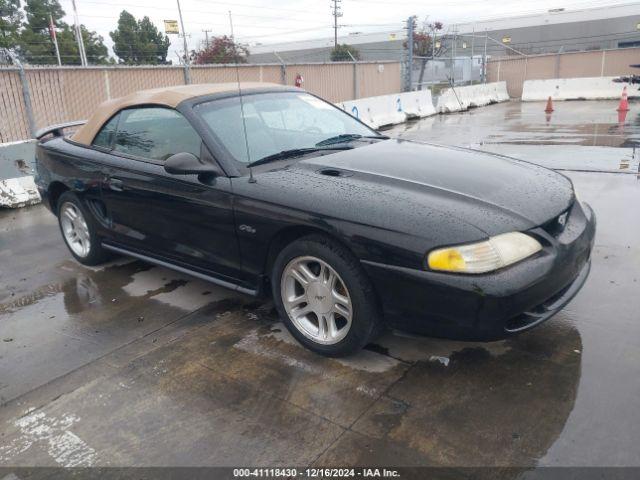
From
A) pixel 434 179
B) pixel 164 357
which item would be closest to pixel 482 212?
pixel 434 179

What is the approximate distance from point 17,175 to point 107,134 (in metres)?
3.96

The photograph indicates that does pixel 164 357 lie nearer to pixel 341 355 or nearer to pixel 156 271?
pixel 341 355

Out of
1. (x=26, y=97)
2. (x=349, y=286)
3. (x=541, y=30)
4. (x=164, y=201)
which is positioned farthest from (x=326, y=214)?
(x=541, y=30)

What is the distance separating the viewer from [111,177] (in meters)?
4.22

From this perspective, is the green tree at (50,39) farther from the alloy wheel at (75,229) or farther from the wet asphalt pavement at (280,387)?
the wet asphalt pavement at (280,387)

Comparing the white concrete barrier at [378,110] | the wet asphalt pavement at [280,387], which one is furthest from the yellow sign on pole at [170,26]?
the wet asphalt pavement at [280,387]

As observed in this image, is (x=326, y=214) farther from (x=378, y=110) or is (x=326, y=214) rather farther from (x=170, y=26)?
(x=170, y=26)

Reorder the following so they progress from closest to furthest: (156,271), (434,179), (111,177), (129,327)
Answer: (434,179)
(129,327)
(111,177)
(156,271)

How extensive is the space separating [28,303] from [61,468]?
2237 millimetres

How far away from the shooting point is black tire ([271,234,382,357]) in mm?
2863

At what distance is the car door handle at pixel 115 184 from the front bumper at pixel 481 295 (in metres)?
2.28

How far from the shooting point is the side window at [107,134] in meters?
4.42

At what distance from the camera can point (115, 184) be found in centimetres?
419

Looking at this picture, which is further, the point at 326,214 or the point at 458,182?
the point at 458,182
